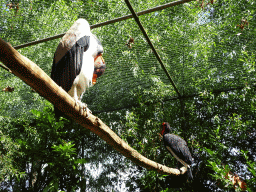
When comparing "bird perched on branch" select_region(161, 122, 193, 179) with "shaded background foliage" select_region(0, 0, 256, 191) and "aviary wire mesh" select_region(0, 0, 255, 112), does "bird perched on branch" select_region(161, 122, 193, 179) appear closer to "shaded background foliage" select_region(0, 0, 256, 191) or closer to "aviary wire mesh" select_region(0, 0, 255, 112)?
"shaded background foliage" select_region(0, 0, 256, 191)

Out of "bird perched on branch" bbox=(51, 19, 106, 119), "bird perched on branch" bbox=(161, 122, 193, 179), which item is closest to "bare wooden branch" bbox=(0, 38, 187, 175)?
"bird perched on branch" bbox=(51, 19, 106, 119)

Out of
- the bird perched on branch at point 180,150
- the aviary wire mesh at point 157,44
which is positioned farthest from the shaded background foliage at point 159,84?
the bird perched on branch at point 180,150

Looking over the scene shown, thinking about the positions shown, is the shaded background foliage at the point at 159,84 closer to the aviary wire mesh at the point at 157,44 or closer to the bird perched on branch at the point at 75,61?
the aviary wire mesh at the point at 157,44

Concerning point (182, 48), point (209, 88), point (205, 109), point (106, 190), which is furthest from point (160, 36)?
point (106, 190)

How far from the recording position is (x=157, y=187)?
3.41m

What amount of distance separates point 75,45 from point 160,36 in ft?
5.94

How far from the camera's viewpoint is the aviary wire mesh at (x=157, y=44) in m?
3.07

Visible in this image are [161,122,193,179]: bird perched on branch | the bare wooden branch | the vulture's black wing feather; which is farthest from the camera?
[161,122,193,179]: bird perched on branch

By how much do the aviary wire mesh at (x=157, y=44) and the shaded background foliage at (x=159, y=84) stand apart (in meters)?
0.02

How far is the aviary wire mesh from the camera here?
3066 millimetres

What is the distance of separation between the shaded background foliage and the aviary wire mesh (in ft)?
0.05

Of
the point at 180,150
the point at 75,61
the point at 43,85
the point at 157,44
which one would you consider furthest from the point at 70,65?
the point at 180,150

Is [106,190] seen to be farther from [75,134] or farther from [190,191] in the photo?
[190,191]

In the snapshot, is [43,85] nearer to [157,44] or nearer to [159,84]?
[157,44]
